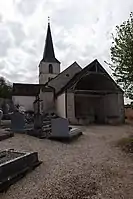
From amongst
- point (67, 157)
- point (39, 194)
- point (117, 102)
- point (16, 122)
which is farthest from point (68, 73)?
point (39, 194)

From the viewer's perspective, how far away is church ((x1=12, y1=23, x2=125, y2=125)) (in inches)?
912

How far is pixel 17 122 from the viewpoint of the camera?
45.1 feet

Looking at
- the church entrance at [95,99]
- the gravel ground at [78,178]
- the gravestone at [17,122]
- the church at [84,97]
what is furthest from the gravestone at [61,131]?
the church entrance at [95,99]

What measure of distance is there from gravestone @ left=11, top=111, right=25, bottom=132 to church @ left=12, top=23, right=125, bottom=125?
9.17 m

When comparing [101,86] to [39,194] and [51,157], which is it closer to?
[51,157]

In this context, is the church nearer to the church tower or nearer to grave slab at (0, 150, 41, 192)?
the church tower

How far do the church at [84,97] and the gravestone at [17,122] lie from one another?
9.17 m

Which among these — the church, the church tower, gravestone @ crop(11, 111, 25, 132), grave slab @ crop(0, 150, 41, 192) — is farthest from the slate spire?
grave slab @ crop(0, 150, 41, 192)

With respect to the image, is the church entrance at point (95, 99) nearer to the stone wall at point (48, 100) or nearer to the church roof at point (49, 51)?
the stone wall at point (48, 100)

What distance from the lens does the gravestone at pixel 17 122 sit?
Result: 1352cm

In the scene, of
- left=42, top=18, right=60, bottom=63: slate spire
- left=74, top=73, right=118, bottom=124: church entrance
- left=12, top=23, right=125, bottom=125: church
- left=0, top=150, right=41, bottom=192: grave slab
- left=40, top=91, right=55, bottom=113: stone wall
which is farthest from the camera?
left=42, top=18, right=60, bottom=63: slate spire

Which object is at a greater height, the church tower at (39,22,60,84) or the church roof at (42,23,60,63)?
the church roof at (42,23,60,63)

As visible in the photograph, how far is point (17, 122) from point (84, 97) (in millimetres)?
15322

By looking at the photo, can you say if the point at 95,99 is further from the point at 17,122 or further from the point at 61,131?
the point at 61,131
